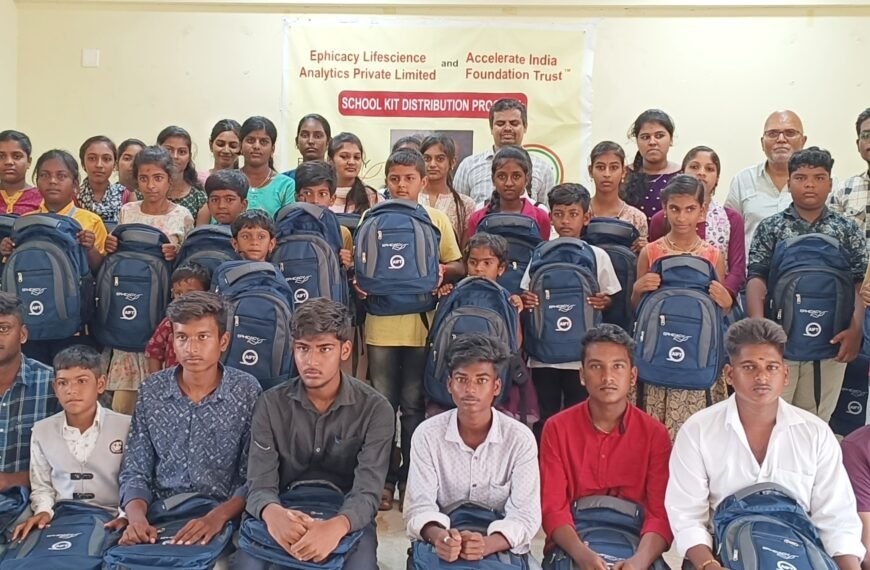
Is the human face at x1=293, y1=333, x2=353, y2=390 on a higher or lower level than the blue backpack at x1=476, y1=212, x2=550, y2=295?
lower

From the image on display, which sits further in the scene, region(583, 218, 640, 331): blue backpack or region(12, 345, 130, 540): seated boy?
region(583, 218, 640, 331): blue backpack

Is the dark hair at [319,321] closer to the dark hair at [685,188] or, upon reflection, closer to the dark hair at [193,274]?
the dark hair at [193,274]

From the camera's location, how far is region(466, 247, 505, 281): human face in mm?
3498

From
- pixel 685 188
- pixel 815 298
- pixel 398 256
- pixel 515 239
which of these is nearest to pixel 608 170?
pixel 685 188

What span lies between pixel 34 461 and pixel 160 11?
14.7ft

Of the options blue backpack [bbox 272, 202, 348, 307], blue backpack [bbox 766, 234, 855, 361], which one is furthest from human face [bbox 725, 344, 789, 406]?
blue backpack [bbox 272, 202, 348, 307]

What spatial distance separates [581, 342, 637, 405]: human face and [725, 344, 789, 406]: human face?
369 millimetres

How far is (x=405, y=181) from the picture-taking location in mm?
3754

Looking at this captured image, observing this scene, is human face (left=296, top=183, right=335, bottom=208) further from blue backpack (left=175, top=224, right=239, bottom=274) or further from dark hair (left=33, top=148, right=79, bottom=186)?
dark hair (left=33, top=148, right=79, bottom=186)

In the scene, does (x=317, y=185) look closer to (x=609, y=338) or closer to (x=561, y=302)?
(x=561, y=302)

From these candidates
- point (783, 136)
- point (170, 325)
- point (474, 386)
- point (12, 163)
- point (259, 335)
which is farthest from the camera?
point (783, 136)

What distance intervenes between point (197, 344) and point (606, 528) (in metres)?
1.51

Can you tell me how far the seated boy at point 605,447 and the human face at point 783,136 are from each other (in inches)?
94.2

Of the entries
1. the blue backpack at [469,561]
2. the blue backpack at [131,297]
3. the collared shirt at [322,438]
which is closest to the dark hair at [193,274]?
the blue backpack at [131,297]
